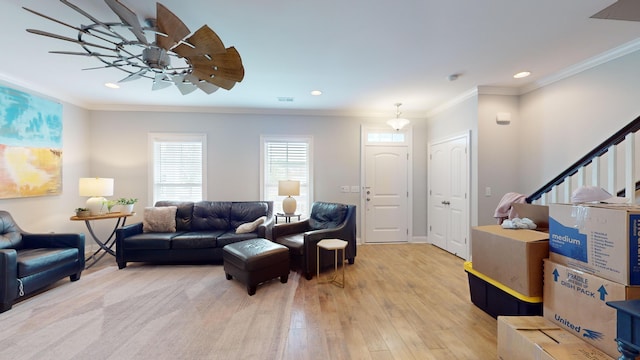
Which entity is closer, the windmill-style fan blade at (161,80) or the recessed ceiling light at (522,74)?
the windmill-style fan blade at (161,80)

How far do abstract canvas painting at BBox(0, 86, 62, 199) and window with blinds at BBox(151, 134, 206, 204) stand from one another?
4.29 feet

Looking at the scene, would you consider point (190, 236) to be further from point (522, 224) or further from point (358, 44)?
point (522, 224)

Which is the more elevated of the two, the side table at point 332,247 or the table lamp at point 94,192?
the table lamp at point 94,192

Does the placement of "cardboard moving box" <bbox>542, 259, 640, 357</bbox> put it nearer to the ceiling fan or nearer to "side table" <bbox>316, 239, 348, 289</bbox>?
"side table" <bbox>316, 239, 348, 289</bbox>

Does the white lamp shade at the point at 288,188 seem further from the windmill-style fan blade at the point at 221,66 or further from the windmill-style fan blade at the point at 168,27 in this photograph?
the windmill-style fan blade at the point at 168,27

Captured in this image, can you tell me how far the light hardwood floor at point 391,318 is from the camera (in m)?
1.81

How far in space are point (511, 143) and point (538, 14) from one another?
6.99 ft

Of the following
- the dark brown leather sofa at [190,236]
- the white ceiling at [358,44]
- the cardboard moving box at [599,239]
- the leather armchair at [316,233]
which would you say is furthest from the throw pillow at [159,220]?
the cardboard moving box at [599,239]

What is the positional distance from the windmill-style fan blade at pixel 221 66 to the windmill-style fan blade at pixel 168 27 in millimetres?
169

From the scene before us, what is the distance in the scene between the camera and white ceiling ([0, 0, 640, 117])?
6.14 ft

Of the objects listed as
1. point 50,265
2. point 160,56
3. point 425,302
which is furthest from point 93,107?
point 425,302

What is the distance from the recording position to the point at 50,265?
2.66m

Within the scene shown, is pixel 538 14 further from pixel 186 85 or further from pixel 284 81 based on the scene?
pixel 186 85

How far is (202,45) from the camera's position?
168 cm
